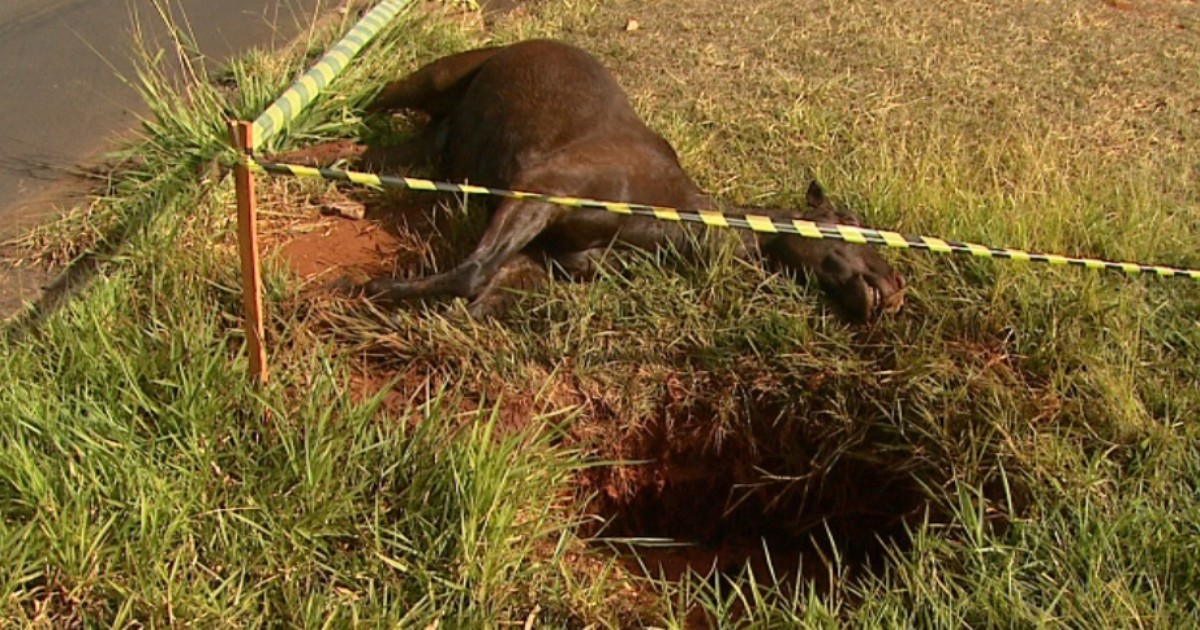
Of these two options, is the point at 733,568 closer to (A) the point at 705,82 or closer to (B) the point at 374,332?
(B) the point at 374,332

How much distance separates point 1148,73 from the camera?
6445mm

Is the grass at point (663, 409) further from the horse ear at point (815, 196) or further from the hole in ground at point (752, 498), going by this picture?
the horse ear at point (815, 196)

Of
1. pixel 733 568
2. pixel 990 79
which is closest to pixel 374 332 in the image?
pixel 733 568

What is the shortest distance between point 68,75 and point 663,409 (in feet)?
10.8

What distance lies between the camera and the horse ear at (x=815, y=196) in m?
4.67

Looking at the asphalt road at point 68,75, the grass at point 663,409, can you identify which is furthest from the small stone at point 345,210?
the asphalt road at point 68,75

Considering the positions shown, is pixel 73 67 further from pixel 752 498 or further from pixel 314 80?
pixel 752 498

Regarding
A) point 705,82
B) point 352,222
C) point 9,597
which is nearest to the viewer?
point 9,597

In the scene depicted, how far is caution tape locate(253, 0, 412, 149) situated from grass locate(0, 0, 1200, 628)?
604mm

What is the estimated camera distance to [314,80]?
143 inches

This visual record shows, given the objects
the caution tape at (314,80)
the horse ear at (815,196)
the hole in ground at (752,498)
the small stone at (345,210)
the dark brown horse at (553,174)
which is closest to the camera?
the caution tape at (314,80)

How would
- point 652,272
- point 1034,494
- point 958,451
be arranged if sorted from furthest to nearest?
point 652,272 → point 958,451 → point 1034,494

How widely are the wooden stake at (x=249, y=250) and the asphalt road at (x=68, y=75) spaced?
1064mm

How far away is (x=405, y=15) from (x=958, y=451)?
3.59 metres
